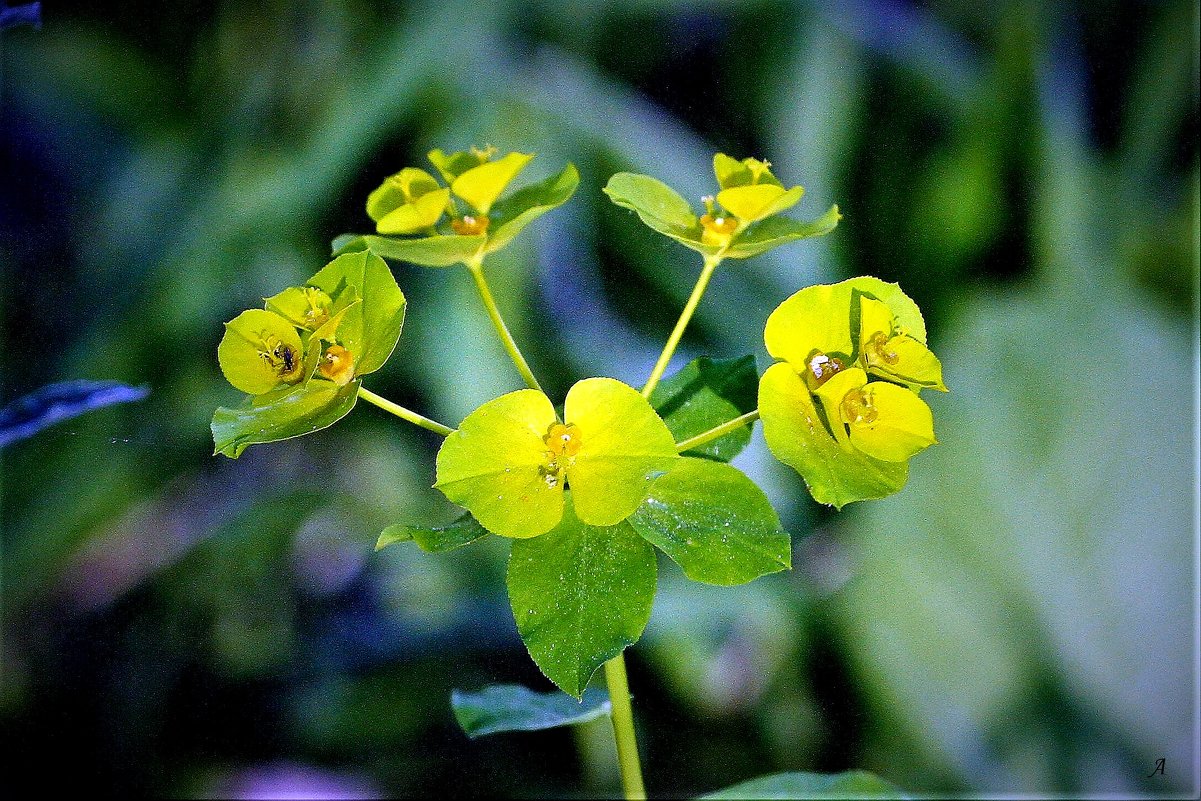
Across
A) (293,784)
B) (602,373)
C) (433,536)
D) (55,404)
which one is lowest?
(293,784)

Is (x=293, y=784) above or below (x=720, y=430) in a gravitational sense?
below

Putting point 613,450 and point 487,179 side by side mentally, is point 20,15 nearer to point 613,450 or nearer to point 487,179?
point 487,179

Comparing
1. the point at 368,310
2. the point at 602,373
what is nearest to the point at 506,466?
the point at 368,310

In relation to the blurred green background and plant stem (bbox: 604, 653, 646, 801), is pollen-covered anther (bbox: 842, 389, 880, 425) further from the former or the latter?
the blurred green background

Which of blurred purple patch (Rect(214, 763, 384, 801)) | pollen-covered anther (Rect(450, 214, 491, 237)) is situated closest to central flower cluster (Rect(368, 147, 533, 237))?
pollen-covered anther (Rect(450, 214, 491, 237))

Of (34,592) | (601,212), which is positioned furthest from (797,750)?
(34,592)

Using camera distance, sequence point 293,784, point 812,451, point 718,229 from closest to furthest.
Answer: point 812,451
point 718,229
point 293,784
